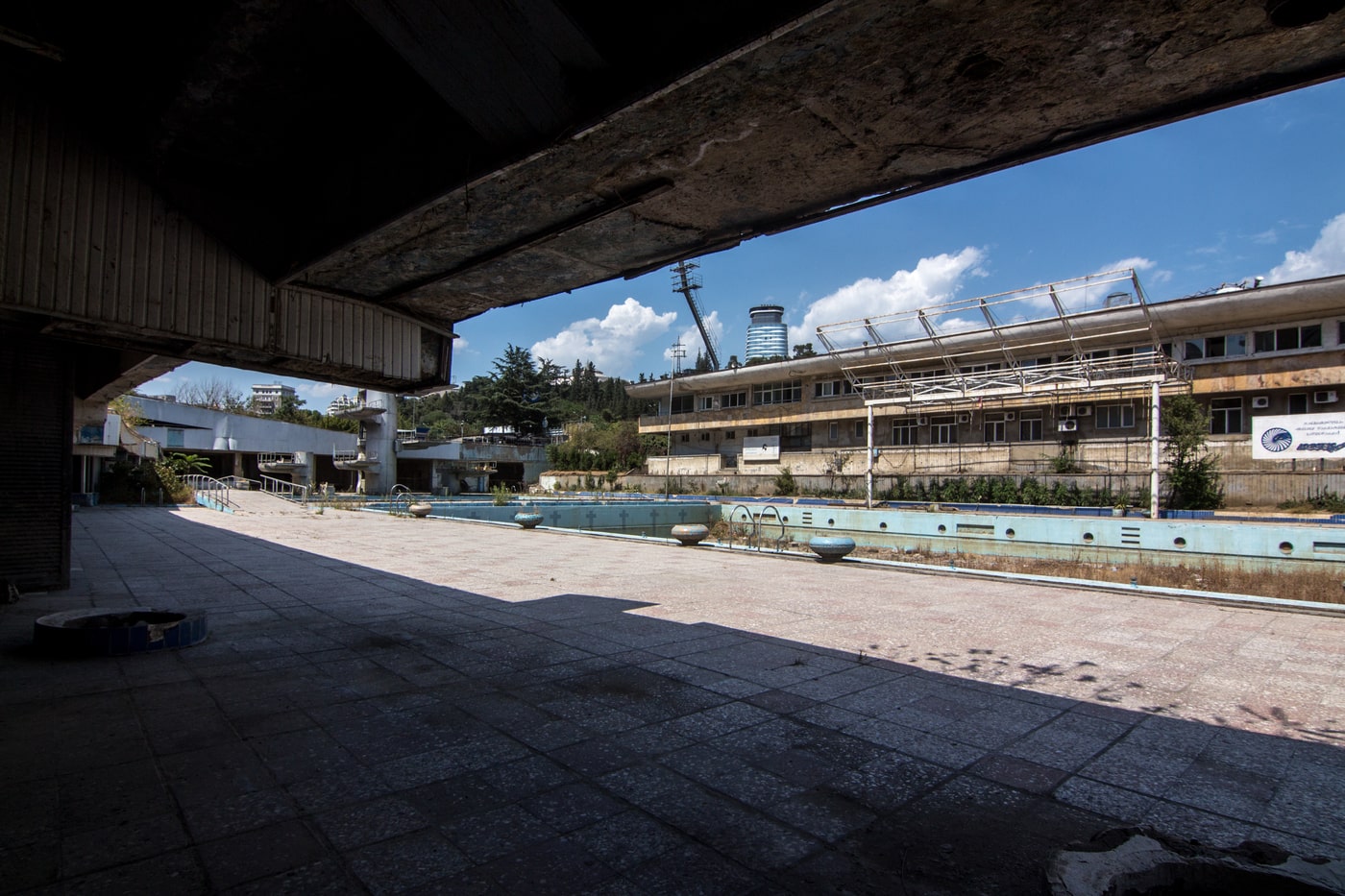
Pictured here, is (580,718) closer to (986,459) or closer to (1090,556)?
(1090,556)

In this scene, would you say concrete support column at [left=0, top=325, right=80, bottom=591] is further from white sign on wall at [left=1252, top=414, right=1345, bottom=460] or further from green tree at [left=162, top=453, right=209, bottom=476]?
green tree at [left=162, top=453, right=209, bottom=476]

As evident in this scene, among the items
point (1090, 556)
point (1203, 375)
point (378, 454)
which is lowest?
point (1090, 556)

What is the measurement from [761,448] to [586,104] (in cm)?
4488

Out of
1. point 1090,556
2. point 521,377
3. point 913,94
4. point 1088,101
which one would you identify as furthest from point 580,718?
point 521,377

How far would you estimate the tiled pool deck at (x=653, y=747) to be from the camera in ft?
8.81

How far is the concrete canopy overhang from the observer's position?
262cm

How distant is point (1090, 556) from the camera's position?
755 inches

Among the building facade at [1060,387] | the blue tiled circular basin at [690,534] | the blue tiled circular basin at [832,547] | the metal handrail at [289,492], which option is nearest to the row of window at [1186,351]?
the building facade at [1060,387]

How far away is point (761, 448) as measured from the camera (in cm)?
4756

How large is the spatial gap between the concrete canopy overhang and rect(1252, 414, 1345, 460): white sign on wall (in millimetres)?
28733

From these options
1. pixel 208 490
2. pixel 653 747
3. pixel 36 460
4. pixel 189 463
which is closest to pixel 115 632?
pixel 36 460

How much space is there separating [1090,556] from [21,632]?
73.0ft

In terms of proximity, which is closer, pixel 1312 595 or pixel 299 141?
pixel 299 141

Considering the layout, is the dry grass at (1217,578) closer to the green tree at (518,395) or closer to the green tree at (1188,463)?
the green tree at (1188,463)
